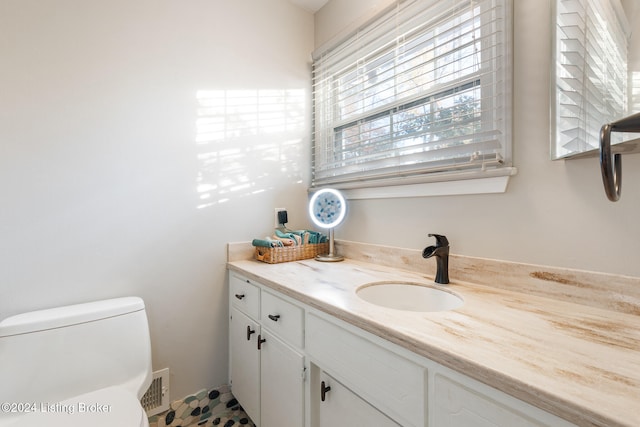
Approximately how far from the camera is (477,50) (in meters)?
1.16

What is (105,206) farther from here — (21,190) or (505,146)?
(505,146)

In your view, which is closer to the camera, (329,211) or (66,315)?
(66,315)

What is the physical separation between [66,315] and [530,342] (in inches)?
62.5

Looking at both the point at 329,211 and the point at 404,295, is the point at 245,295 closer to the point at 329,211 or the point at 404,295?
the point at 329,211

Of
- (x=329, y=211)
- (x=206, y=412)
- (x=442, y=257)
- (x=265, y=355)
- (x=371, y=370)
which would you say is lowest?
(x=206, y=412)

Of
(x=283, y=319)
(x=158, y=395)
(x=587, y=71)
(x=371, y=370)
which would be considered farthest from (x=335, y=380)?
(x=587, y=71)

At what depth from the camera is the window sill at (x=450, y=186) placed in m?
1.10

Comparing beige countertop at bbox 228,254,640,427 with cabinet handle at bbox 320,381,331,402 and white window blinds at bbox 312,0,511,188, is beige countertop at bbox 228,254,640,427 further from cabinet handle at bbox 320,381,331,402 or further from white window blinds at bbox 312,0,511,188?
white window blinds at bbox 312,0,511,188

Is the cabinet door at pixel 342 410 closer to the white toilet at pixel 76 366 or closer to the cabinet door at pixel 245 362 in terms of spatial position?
the cabinet door at pixel 245 362

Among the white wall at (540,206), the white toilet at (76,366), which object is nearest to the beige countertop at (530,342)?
the white wall at (540,206)

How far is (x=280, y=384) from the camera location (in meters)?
1.22

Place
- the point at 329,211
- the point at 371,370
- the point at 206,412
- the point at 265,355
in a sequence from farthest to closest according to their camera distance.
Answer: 1. the point at 329,211
2. the point at 206,412
3. the point at 265,355
4. the point at 371,370

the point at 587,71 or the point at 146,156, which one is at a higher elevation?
the point at 587,71

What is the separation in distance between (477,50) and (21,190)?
1.94 meters
